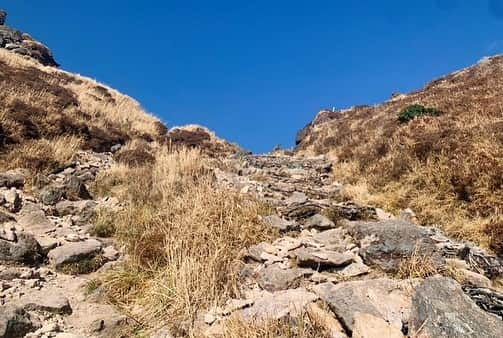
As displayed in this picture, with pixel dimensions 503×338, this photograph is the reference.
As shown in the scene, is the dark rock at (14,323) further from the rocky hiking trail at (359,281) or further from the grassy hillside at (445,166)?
the grassy hillside at (445,166)

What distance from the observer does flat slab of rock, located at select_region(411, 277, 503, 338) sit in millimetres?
2463

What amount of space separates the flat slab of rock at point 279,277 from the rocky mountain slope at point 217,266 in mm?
12

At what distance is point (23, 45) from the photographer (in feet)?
95.2

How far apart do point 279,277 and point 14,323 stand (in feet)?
7.61

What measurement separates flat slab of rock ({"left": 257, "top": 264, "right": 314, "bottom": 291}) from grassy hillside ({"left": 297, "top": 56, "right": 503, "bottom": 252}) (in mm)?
3261

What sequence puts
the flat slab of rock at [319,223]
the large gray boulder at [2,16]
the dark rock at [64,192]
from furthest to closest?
the large gray boulder at [2,16]
the dark rock at [64,192]
the flat slab of rock at [319,223]

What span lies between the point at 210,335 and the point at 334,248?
7.20ft

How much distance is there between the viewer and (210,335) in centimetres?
291

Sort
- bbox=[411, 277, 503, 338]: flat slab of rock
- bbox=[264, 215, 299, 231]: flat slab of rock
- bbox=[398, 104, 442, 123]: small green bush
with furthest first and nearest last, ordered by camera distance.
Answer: bbox=[398, 104, 442, 123]: small green bush
bbox=[264, 215, 299, 231]: flat slab of rock
bbox=[411, 277, 503, 338]: flat slab of rock

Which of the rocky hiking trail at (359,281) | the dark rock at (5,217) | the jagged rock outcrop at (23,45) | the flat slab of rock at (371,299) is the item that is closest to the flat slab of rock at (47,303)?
the rocky hiking trail at (359,281)

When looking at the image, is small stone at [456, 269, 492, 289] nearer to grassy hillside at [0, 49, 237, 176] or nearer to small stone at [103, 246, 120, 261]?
small stone at [103, 246, 120, 261]

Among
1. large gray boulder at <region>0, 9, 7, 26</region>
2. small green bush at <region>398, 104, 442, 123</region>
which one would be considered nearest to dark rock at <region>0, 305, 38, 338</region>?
small green bush at <region>398, 104, 442, 123</region>

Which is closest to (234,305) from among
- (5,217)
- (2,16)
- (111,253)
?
(111,253)

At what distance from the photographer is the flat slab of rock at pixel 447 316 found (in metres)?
2.46
